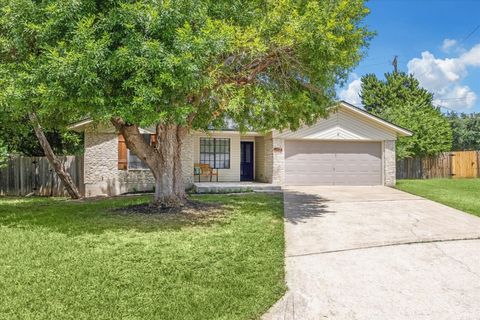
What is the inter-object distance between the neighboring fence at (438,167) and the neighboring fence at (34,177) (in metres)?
19.3

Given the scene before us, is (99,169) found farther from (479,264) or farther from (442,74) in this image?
(442,74)

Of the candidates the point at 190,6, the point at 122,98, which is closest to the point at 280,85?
Result: the point at 190,6

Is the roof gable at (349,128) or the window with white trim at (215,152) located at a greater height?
the roof gable at (349,128)

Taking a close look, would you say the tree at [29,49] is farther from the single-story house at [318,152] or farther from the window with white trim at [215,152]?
the window with white trim at [215,152]

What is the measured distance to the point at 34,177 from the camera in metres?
15.1

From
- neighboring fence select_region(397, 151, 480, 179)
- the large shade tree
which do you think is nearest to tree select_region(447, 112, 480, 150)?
neighboring fence select_region(397, 151, 480, 179)

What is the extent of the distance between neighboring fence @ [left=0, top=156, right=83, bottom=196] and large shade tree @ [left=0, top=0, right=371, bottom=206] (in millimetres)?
7178

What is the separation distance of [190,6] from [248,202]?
21.1 feet

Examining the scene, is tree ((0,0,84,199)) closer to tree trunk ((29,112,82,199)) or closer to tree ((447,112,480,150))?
tree trunk ((29,112,82,199))

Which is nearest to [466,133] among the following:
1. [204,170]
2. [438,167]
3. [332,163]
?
[438,167]

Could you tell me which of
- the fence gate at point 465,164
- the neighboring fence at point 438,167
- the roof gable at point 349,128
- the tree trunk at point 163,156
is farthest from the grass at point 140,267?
the fence gate at point 465,164

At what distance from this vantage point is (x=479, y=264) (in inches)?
217

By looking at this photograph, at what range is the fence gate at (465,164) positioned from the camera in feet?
74.2

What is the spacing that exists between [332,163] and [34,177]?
13.8 meters
